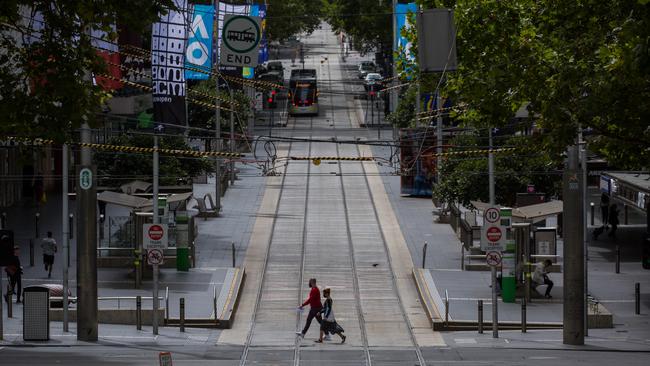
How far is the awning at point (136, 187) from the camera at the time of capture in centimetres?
4859

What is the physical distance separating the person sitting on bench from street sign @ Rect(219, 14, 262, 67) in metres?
9.74

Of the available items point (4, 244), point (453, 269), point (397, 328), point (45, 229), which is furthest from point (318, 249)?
point (4, 244)

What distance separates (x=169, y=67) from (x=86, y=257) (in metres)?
14.5

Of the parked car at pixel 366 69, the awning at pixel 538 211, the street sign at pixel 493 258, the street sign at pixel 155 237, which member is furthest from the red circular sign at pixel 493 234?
the parked car at pixel 366 69

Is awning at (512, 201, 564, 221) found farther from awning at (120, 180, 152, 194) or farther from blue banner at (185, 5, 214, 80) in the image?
awning at (120, 180, 152, 194)

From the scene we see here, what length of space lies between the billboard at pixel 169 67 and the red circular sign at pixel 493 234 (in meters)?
14.3

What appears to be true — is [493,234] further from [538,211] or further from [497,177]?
[497,177]

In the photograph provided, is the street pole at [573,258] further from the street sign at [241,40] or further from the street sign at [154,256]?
the street sign at [241,40]

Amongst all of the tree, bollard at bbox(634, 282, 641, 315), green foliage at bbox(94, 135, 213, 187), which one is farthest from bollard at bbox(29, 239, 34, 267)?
bollard at bbox(634, 282, 641, 315)

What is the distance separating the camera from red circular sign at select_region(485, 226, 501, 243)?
33500 millimetres

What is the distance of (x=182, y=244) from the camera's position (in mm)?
42594

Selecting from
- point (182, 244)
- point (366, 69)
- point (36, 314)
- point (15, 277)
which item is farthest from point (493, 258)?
point (366, 69)

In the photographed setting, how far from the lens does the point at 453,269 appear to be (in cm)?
4347

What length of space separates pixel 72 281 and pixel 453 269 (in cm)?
1188
